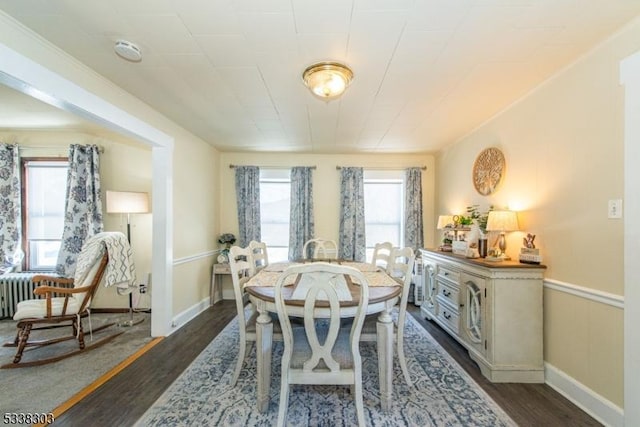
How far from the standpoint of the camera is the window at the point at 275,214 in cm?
480

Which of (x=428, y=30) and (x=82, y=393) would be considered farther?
(x=82, y=393)

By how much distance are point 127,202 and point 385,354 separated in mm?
3494

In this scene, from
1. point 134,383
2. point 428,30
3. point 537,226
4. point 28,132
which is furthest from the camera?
point 28,132

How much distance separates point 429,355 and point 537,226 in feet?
5.04

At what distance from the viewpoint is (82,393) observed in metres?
2.03

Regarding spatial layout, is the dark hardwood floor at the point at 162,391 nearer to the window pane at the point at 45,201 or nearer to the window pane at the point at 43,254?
the window pane at the point at 43,254

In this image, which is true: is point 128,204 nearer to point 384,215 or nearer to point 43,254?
point 43,254

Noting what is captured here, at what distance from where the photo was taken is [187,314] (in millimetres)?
3525

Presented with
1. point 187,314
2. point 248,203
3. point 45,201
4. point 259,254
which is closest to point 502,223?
point 259,254

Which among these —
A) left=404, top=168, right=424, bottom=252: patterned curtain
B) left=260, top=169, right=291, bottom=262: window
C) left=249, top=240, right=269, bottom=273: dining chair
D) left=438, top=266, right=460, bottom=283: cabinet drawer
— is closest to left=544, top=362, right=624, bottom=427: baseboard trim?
left=438, top=266, right=460, bottom=283: cabinet drawer

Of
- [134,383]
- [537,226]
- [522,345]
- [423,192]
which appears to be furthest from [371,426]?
[423,192]

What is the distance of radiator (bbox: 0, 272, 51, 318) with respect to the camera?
3520 mm

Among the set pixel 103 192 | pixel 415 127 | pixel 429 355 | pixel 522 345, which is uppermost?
pixel 415 127

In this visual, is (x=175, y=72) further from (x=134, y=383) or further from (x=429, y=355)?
(x=429, y=355)
